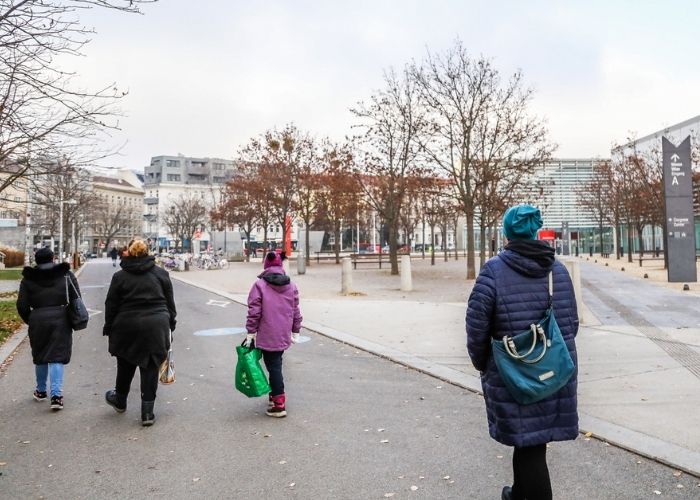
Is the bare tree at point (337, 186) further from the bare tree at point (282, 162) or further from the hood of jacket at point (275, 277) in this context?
the hood of jacket at point (275, 277)

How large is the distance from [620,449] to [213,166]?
127059mm

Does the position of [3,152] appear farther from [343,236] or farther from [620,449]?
[343,236]

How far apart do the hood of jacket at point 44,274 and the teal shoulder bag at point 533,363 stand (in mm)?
4922

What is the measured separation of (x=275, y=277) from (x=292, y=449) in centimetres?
174

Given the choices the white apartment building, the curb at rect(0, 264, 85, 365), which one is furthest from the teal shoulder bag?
the white apartment building

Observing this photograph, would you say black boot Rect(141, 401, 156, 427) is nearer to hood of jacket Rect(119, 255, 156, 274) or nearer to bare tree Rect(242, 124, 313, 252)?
hood of jacket Rect(119, 255, 156, 274)

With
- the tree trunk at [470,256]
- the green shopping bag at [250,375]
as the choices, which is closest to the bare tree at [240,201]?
the tree trunk at [470,256]

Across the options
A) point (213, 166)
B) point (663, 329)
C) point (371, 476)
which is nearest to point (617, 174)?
point (663, 329)

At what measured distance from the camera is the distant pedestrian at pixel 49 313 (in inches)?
232

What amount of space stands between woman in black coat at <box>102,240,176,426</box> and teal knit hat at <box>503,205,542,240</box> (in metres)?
3.59

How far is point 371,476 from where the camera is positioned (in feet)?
13.2

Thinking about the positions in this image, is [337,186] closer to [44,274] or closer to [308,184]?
[308,184]

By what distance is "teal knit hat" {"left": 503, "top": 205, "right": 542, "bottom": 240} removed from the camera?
10.4ft

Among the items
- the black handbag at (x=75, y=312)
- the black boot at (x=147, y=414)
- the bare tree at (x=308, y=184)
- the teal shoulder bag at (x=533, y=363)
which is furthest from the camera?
the bare tree at (x=308, y=184)
